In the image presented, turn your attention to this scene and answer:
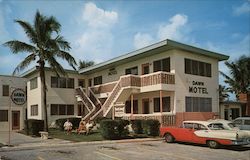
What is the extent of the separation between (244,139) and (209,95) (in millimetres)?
10725

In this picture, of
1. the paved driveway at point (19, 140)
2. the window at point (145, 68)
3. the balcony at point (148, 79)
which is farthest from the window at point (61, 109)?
the window at point (145, 68)

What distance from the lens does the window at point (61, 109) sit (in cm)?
3154

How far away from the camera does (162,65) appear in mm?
23547

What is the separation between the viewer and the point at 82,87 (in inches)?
1334

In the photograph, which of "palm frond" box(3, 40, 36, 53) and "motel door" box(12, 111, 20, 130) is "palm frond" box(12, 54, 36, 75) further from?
"motel door" box(12, 111, 20, 130)

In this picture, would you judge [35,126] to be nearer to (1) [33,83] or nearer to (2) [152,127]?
(2) [152,127]

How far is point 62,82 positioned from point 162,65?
13459mm

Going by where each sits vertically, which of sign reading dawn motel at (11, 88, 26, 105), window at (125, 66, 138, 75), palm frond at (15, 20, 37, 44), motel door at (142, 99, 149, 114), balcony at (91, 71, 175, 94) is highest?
palm frond at (15, 20, 37, 44)

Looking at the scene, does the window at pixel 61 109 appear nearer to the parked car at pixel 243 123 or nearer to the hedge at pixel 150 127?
the hedge at pixel 150 127

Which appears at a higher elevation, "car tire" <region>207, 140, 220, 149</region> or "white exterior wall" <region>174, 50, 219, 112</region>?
"white exterior wall" <region>174, 50, 219, 112</region>

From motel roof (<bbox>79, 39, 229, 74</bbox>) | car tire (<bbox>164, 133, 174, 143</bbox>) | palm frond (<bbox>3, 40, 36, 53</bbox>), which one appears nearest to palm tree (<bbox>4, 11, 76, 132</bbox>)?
palm frond (<bbox>3, 40, 36, 53</bbox>)

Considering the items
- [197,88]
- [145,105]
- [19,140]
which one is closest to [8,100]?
[19,140]

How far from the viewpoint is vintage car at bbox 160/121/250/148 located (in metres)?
14.4

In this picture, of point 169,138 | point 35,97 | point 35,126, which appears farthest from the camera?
point 35,97
